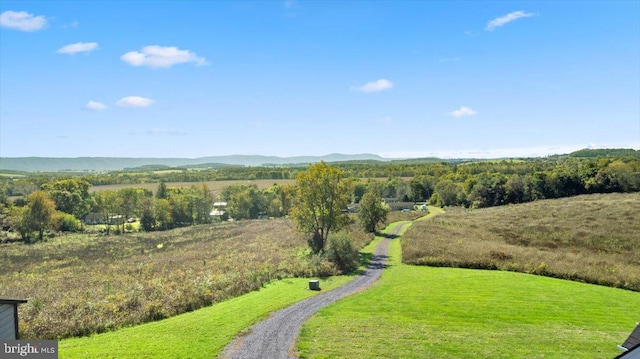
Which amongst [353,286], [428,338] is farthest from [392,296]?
[428,338]

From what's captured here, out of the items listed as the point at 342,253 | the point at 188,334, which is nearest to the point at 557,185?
the point at 342,253

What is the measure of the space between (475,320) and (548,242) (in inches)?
1583

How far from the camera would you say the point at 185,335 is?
2172 centimetres

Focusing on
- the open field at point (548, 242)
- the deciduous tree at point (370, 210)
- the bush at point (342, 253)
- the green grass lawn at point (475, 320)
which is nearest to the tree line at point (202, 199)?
the deciduous tree at point (370, 210)

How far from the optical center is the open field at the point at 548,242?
40.1 meters

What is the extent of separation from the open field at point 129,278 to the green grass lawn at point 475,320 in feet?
35.3

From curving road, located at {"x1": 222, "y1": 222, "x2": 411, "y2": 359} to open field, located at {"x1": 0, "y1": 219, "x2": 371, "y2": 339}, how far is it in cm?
681

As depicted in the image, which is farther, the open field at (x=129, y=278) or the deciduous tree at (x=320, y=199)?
the deciduous tree at (x=320, y=199)

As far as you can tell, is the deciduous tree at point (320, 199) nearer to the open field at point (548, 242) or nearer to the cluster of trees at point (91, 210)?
the open field at point (548, 242)

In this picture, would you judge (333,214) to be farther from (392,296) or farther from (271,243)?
(392,296)

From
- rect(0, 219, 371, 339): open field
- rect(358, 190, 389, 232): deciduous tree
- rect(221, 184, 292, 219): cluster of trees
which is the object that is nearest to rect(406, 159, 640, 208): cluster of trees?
rect(221, 184, 292, 219): cluster of trees

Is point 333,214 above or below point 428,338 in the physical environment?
above

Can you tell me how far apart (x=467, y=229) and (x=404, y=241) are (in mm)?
18398

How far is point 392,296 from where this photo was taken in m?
30.7
